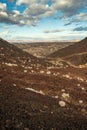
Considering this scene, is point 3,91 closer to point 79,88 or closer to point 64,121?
point 64,121

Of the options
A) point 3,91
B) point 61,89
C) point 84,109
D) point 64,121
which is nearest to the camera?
point 64,121

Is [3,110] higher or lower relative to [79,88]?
higher

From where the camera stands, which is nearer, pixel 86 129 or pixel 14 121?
pixel 14 121

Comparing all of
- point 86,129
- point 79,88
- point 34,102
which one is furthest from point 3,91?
point 79,88

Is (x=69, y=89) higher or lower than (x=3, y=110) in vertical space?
lower

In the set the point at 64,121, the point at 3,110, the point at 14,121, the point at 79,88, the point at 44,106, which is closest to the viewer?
the point at 14,121

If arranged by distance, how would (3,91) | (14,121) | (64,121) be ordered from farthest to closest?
(3,91), (64,121), (14,121)

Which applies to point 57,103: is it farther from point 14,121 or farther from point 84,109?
point 14,121

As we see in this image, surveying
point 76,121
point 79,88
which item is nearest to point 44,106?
point 76,121

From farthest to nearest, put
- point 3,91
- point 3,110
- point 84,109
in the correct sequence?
point 84,109 → point 3,91 → point 3,110
